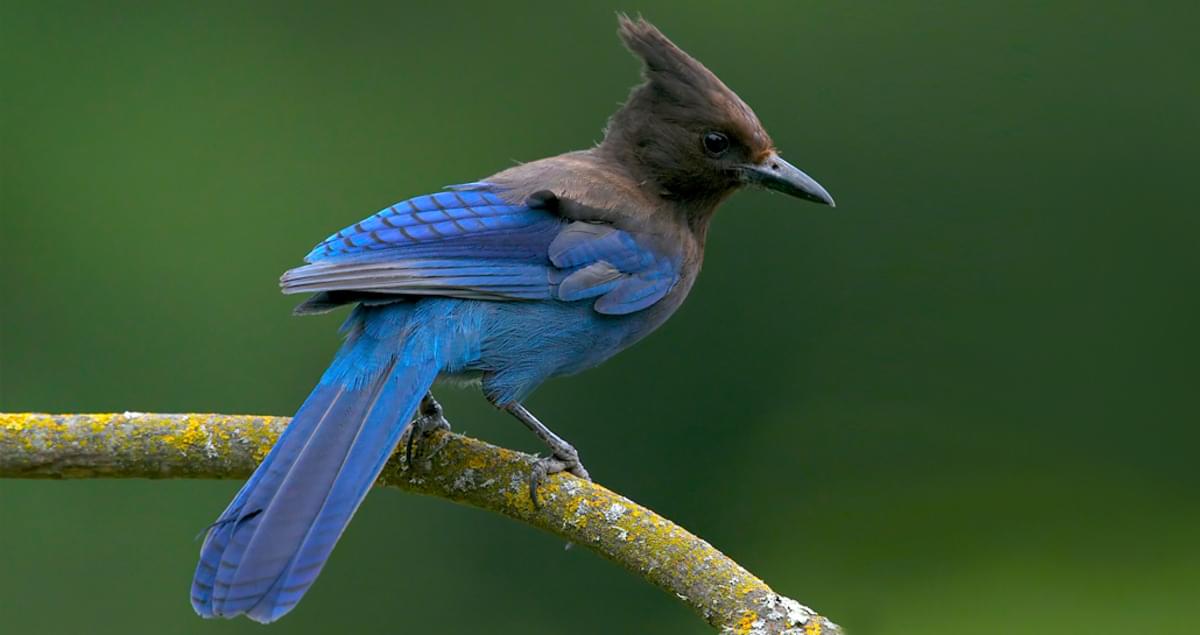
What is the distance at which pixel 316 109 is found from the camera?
9.59 m

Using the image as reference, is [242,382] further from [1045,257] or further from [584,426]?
[1045,257]

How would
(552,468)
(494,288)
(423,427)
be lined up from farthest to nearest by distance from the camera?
(494,288) → (423,427) → (552,468)

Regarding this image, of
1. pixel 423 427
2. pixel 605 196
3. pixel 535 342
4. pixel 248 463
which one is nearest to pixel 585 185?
pixel 605 196

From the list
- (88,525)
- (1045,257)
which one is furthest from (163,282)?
(1045,257)

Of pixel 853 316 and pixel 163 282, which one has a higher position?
pixel 853 316

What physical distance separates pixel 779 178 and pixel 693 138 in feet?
0.84

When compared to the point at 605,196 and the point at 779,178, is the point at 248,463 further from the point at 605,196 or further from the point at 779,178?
the point at 779,178

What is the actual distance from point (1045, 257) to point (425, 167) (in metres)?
3.08

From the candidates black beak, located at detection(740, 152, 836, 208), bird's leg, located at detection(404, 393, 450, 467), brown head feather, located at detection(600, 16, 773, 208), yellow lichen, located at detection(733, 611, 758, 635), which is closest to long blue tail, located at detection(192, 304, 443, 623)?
bird's leg, located at detection(404, 393, 450, 467)

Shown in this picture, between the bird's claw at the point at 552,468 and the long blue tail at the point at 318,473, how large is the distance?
12.1 inches

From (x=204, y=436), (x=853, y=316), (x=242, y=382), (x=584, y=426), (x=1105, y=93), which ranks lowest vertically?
(x=204, y=436)

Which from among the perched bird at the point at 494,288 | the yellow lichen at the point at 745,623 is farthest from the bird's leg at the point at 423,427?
the yellow lichen at the point at 745,623

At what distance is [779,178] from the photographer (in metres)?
4.94

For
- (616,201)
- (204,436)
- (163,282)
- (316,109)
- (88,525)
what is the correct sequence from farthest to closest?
(316,109) < (163,282) < (88,525) < (616,201) < (204,436)
